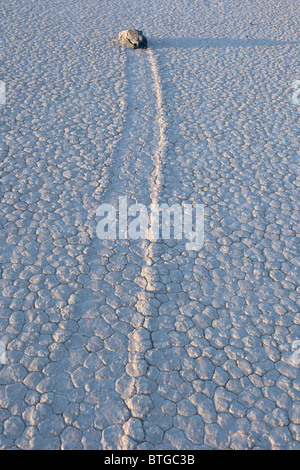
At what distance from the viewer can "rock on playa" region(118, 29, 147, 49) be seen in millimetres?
7637

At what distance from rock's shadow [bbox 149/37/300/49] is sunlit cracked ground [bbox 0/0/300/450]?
2.49ft

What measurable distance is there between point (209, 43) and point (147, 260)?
600 centimetres

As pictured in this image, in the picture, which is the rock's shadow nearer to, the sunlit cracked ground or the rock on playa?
the rock on playa

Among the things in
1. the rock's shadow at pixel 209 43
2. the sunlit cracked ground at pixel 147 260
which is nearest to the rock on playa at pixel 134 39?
the rock's shadow at pixel 209 43

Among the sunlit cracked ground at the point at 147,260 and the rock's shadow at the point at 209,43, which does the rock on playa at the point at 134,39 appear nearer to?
the rock's shadow at the point at 209,43

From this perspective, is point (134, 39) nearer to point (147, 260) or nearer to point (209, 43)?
point (209, 43)

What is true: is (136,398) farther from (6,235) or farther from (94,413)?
(6,235)

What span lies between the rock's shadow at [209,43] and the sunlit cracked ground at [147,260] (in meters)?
0.76

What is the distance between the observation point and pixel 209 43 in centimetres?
812

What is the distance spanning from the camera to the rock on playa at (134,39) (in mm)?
7637

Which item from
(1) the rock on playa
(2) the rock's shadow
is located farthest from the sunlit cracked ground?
(2) the rock's shadow

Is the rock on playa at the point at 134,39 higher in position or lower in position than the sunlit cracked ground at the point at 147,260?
higher

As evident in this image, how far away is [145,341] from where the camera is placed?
10.0 ft

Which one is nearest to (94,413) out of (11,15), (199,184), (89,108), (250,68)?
(199,184)
